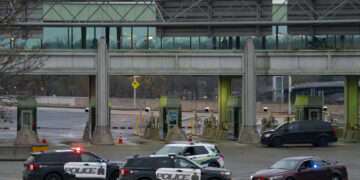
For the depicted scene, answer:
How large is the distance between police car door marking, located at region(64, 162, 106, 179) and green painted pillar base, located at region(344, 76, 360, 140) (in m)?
27.9

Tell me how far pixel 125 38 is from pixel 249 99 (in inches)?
358

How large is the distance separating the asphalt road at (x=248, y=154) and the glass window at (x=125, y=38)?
662 cm

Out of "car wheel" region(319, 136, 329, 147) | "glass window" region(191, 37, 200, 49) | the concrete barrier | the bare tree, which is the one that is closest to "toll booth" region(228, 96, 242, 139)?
"glass window" region(191, 37, 200, 49)

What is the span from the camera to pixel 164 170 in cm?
2164

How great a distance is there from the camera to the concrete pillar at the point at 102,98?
136 feet

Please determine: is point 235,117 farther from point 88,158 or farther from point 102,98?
point 88,158

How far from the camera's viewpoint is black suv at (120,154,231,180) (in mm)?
21344

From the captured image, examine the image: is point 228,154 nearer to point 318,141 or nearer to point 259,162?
point 259,162

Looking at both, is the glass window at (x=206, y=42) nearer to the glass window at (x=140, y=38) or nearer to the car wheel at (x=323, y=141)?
the glass window at (x=140, y=38)

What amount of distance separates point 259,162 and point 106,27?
53.0ft

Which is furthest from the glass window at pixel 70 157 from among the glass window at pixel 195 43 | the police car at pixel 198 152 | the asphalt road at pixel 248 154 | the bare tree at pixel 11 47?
the glass window at pixel 195 43

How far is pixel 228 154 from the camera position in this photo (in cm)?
3666

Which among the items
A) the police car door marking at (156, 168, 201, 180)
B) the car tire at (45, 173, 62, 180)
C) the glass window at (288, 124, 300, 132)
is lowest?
the car tire at (45, 173, 62, 180)

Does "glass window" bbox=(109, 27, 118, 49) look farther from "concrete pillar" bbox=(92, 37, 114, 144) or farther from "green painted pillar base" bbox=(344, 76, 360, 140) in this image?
"green painted pillar base" bbox=(344, 76, 360, 140)
